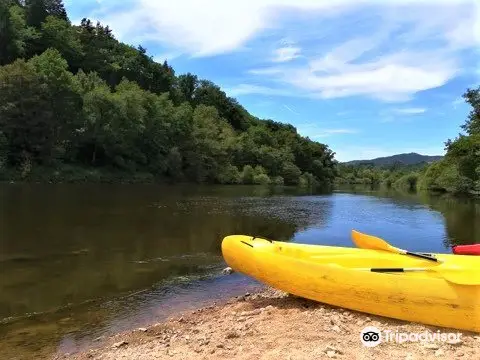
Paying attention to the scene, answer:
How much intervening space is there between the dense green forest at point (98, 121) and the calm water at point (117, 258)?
27.6 m

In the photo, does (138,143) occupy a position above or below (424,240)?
above

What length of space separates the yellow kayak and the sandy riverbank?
0.19 meters

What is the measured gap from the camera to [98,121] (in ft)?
202

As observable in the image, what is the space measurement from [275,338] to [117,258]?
28.0 feet

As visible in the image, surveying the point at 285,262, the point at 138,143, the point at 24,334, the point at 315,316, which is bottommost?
the point at 24,334

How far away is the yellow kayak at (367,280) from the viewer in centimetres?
604

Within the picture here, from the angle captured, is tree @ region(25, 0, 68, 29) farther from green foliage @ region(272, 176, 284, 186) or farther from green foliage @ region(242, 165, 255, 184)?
green foliage @ region(272, 176, 284, 186)

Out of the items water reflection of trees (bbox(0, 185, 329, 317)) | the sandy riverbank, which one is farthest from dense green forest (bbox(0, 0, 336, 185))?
the sandy riverbank

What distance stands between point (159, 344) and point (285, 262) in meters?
2.40

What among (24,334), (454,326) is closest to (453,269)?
(454,326)

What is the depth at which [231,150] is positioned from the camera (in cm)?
9406

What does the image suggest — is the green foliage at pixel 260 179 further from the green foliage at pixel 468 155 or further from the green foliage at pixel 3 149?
the green foliage at pixel 3 149

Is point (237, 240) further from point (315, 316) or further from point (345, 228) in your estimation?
point (345, 228)

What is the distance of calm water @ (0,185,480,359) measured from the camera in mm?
8039
